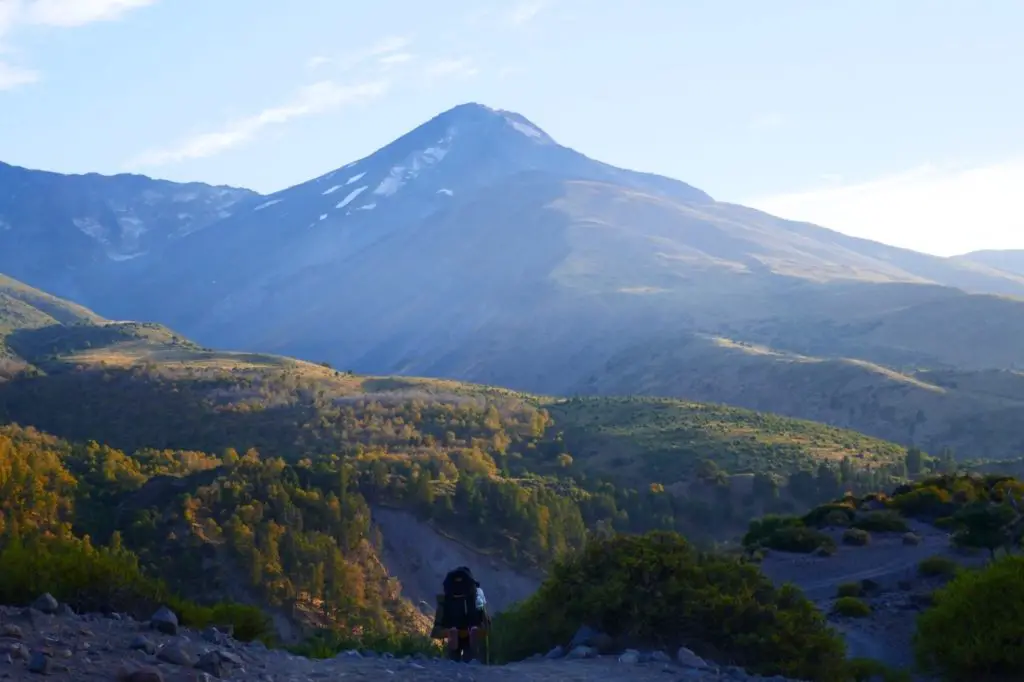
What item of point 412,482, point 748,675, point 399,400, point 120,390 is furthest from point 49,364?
point 748,675

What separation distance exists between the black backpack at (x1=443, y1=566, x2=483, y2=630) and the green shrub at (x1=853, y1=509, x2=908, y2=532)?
22.7 meters

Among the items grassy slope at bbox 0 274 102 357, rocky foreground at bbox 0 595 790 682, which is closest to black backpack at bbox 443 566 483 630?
rocky foreground at bbox 0 595 790 682

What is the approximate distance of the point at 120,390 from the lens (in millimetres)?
68125

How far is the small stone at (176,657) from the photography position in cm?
976

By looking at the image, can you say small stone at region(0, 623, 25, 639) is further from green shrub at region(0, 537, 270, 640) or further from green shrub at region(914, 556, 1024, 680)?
green shrub at region(914, 556, 1024, 680)

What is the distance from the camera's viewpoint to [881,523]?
32.7m

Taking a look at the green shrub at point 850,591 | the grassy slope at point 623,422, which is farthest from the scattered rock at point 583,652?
the grassy slope at point 623,422

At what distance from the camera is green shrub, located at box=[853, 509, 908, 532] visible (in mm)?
32656

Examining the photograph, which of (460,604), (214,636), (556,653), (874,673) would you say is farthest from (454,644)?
(874,673)

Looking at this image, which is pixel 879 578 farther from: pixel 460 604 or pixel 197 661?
pixel 197 661

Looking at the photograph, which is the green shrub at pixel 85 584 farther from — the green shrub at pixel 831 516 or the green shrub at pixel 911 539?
the green shrub at pixel 831 516

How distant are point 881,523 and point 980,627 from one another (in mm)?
18719

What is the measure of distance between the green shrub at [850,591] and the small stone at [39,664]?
20.9 meters

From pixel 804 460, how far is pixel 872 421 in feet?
125
